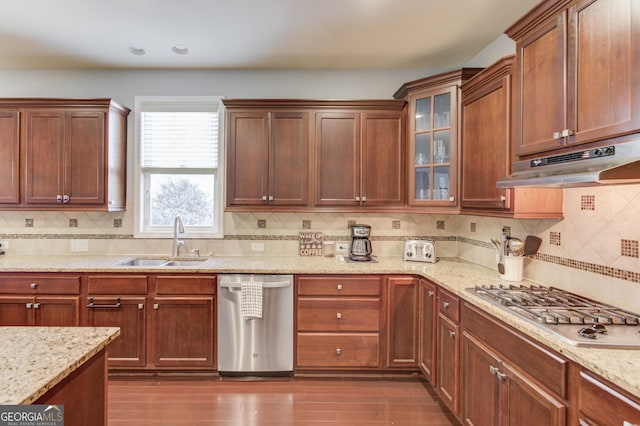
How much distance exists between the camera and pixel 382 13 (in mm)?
2533

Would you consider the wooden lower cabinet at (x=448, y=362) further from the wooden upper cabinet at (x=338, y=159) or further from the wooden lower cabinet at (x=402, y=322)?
the wooden upper cabinet at (x=338, y=159)

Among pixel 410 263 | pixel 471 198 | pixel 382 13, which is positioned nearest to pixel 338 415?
pixel 410 263

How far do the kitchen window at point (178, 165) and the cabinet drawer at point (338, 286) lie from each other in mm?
1186

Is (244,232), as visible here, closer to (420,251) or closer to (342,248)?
(342,248)

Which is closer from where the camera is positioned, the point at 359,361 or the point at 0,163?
the point at 359,361

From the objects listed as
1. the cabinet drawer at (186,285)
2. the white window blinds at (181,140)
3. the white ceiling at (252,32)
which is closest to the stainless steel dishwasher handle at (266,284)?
the cabinet drawer at (186,285)

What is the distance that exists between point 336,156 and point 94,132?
2.25 meters

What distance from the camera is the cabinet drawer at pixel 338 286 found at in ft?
9.68

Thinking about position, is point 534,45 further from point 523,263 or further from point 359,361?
point 359,361

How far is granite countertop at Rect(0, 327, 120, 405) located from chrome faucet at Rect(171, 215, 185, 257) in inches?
77.0

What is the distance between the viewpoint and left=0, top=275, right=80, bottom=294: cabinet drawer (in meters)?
2.89

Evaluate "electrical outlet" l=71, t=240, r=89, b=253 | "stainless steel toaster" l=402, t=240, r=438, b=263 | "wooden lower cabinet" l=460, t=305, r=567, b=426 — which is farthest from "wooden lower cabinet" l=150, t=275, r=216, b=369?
"wooden lower cabinet" l=460, t=305, r=567, b=426

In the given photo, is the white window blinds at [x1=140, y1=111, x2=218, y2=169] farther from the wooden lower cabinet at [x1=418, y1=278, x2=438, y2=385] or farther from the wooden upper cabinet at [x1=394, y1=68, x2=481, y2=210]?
the wooden lower cabinet at [x1=418, y1=278, x2=438, y2=385]

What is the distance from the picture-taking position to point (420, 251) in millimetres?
3299
